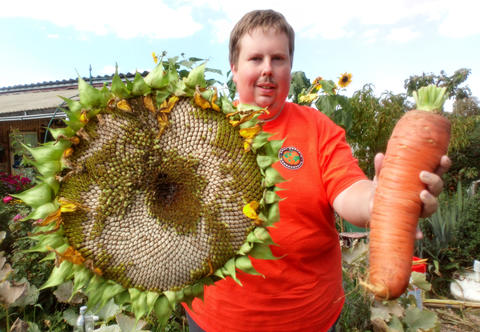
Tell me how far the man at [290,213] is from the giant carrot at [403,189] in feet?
0.45

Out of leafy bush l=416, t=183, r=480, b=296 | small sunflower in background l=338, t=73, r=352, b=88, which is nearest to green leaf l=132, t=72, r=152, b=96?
small sunflower in background l=338, t=73, r=352, b=88

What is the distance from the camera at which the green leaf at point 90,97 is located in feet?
4.14

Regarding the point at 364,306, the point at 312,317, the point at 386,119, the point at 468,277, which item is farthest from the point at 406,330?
the point at 386,119

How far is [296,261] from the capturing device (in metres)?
1.65

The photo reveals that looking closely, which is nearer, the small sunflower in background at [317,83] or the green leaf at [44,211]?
the green leaf at [44,211]

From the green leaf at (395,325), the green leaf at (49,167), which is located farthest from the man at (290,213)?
the green leaf at (395,325)

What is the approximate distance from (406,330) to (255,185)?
9.12 feet

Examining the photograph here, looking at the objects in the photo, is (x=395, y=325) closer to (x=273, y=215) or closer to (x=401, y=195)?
(x=401, y=195)

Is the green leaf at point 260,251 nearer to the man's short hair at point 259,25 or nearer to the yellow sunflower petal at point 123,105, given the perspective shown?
the yellow sunflower petal at point 123,105

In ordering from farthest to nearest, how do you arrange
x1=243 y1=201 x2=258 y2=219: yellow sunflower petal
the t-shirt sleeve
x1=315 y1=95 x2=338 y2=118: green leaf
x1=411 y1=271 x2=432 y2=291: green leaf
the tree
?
the tree → x1=315 y1=95 x2=338 y2=118: green leaf → x1=411 y1=271 x2=432 y2=291: green leaf → the t-shirt sleeve → x1=243 y1=201 x2=258 y2=219: yellow sunflower petal

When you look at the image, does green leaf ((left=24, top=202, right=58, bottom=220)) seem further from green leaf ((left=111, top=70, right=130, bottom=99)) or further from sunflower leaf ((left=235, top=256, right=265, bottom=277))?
sunflower leaf ((left=235, top=256, right=265, bottom=277))

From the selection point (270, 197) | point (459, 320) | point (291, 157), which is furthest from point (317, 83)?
point (270, 197)

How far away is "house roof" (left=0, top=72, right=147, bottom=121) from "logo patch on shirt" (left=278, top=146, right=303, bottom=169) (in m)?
2.65

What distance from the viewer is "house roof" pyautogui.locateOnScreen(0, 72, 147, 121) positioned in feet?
24.2
